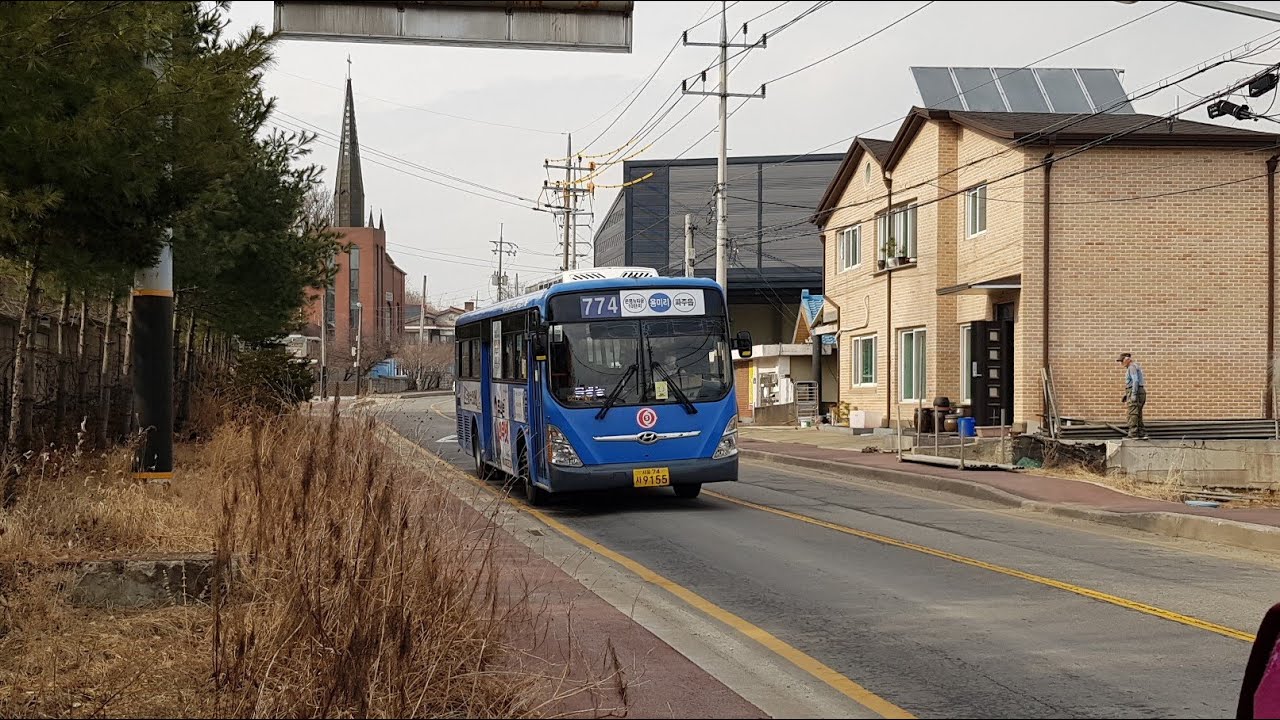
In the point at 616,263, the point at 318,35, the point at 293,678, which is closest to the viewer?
the point at 293,678

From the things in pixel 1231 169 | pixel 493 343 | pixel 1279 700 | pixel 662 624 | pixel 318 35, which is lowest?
pixel 662 624

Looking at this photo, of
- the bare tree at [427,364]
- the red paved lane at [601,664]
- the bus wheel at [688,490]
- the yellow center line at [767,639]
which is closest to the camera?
the red paved lane at [601,664]

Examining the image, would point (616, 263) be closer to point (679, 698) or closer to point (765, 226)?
point (765, 226)

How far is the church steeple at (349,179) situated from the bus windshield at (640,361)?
114 m

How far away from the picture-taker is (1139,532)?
14578 mm

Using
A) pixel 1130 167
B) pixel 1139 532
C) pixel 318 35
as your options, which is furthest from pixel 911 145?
pixel 318 35

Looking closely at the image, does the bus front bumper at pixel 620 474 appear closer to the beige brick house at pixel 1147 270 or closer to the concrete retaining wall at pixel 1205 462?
the concrete retaining wall at pixel 1205 462

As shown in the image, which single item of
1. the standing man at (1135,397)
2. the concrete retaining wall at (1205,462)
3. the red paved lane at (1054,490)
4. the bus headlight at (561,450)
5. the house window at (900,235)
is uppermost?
the house window at (900,235)

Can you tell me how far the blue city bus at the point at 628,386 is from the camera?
51.3ft

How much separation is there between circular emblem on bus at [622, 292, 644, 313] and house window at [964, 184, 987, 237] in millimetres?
15843

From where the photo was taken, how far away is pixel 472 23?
37.0 ft

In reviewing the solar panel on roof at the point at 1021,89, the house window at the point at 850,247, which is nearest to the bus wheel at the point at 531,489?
the solar panel on roof at the point at 1021,89

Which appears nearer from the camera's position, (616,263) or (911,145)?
(911,145)

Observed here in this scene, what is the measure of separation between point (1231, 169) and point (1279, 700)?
2583cm
